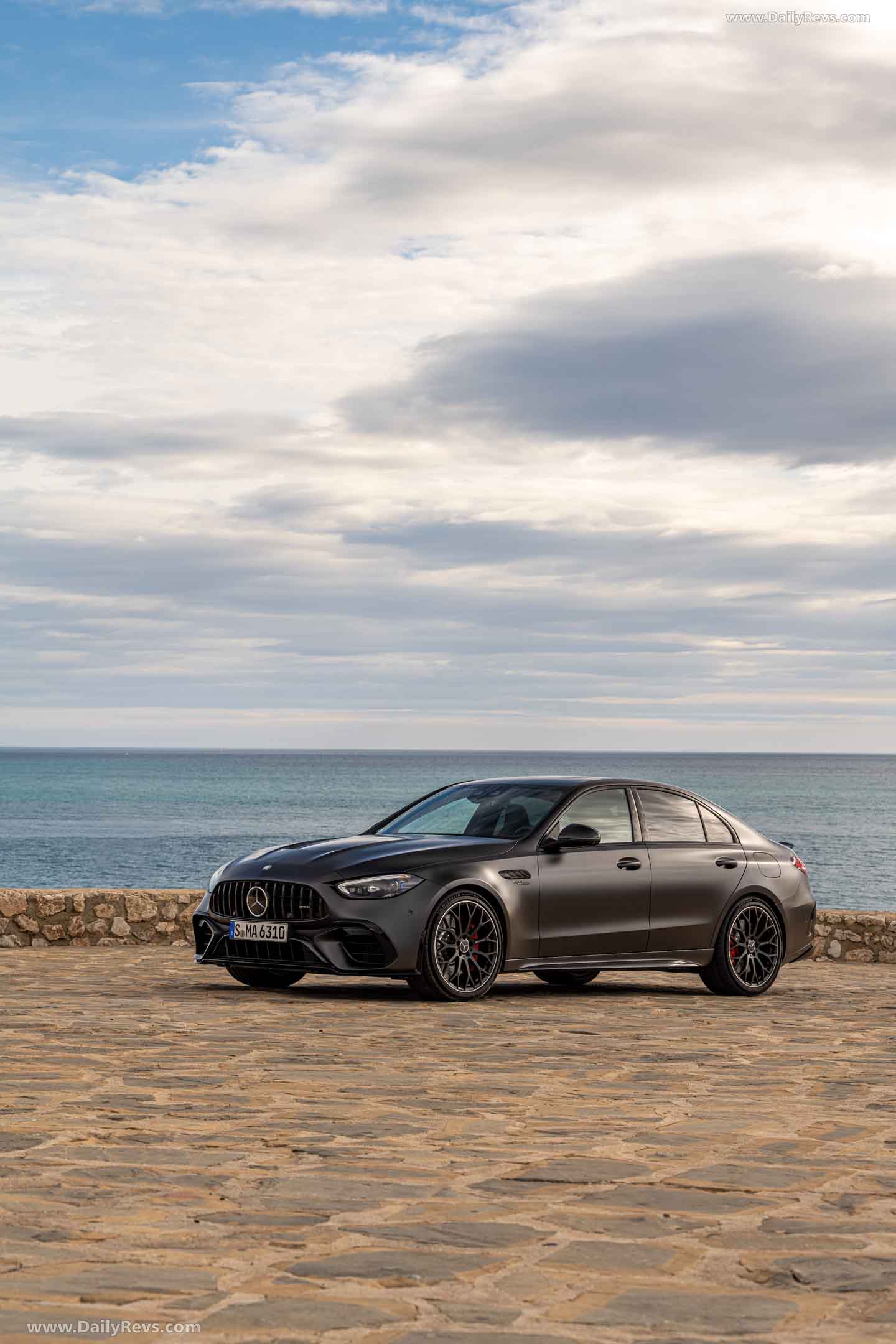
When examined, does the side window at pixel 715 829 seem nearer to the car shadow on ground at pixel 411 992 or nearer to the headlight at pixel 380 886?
the car shadow on ground at pixel 411 992

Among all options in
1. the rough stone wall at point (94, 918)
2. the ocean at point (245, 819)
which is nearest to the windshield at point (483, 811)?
the rough stone wall at point (94, 918)

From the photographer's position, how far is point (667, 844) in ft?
41.4

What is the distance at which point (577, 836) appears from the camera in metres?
11.9

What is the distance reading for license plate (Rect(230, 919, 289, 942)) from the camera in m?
11.4

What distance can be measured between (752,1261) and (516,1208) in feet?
2.74

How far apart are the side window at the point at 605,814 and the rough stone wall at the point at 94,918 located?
5.66 metres

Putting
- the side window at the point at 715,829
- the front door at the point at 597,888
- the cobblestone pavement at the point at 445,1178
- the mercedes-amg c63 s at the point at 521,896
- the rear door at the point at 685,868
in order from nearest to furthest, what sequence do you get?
1. the cobblestone pavement at the point at 445,1178
2. the mercedes-amg c63 s at the point at 521,896
3. the front door at the point at 597,888
4. the rear door at the point at 685,868
5. the side window at the point at 715,829

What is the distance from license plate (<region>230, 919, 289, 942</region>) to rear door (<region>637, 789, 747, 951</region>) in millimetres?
2690

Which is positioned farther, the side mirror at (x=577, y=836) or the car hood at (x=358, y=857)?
the side mirror at (x=577, y=836)

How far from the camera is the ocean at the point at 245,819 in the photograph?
57.7 metres

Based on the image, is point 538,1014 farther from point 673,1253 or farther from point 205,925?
point 673,1253

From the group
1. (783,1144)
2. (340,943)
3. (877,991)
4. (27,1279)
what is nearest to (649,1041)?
(340,943)

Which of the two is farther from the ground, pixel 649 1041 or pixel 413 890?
pixel 413 890

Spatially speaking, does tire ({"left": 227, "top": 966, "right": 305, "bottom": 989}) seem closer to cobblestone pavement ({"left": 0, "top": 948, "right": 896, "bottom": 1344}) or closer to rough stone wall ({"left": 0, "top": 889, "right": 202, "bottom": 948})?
cobblestone pavement ({"left": 0, "top": 948, "right": 896, "bottom": 1344})
